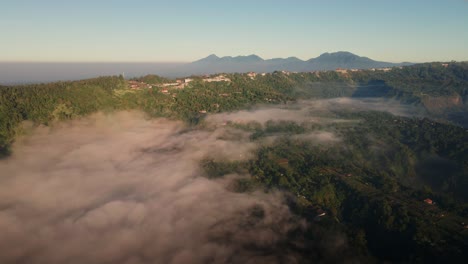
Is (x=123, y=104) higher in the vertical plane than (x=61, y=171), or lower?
higher

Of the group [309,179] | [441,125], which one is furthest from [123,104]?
[441,125]

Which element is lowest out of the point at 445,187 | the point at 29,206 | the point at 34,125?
the point at 445,187

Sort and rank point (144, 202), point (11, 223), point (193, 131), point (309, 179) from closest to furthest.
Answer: point (11, 223), point (144, 202), point (309, 179), point (193, 131)

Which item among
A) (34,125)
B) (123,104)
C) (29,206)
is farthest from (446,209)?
(34,125)

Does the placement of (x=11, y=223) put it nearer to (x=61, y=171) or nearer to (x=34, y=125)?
(x=61, y=171)

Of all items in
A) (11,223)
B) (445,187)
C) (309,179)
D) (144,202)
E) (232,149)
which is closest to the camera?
(11,223)

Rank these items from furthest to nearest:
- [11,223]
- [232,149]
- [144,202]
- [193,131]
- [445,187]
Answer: [193,131] → [232,149] → [445,187] → [144,202] → [11,223]

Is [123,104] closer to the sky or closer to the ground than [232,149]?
closer to the sky

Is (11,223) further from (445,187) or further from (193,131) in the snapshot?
(445,187)

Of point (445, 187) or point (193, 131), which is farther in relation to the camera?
point (193, 131)

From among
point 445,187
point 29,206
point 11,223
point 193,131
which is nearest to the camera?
point 11,223
